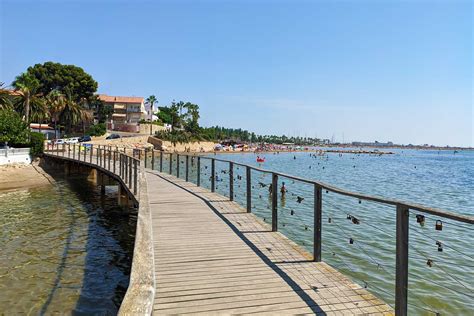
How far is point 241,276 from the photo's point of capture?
4453mm

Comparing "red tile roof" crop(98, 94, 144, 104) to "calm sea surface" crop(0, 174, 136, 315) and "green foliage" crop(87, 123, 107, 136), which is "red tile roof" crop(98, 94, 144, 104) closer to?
"green foliage" crop(87, 123, 107, 136)


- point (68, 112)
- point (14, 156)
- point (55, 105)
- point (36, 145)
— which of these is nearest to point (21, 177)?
point (14, 156)

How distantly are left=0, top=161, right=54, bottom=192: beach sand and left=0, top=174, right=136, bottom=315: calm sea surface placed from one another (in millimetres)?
6419

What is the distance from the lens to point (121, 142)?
56406 millimetres

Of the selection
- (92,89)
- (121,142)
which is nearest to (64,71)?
(92,89)

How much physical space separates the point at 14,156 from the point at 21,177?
3.06 metres

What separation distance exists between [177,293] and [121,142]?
55.4m

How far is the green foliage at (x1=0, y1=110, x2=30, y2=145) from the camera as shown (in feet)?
87.6

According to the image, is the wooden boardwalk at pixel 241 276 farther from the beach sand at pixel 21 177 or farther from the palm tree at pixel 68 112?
the palm tree at pixel 68 112

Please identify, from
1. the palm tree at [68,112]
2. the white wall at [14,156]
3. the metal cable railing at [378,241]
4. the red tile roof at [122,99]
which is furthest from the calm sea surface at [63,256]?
the red tile roof at [122,99]

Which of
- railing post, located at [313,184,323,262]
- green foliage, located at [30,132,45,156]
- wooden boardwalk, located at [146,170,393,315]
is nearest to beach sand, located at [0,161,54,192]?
green foliage, located at [30,132,45,156]

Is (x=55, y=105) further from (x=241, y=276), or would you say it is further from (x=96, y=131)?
(x=241, y=276)

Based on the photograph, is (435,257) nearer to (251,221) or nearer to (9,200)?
(251,221)

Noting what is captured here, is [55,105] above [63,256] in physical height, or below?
above
